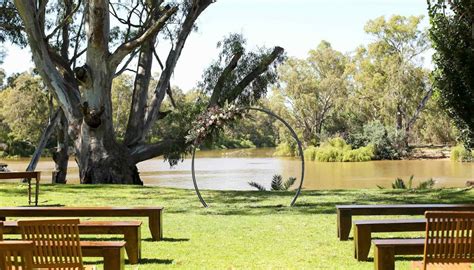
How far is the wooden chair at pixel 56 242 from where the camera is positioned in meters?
4.36

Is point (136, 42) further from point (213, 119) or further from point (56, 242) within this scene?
point (56, 242)

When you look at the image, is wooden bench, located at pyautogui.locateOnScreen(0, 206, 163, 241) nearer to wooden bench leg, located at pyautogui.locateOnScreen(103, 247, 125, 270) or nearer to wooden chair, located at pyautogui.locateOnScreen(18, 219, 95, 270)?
wooden bench leg, located at pyautogui.locateOnScreen(103, 247, 125, 270)

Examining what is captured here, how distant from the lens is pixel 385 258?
436cm

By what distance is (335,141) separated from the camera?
41.9m

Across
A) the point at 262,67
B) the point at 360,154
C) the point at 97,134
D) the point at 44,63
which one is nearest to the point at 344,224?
the point at 97,134

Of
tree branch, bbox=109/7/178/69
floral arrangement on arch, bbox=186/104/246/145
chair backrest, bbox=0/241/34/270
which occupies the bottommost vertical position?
chair backrest, bbox=0/241/34/270

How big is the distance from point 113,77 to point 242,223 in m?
10.5

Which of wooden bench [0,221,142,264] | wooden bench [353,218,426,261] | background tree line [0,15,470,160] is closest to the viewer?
wooden bench [353,218,426,261]

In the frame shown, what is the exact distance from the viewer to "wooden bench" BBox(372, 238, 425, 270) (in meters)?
4.36

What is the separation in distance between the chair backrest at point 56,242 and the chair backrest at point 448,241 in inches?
96.5

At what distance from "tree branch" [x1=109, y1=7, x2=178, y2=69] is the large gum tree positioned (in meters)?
0.03

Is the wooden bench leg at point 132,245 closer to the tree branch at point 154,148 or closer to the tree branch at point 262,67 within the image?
the tree branch at point 154,148

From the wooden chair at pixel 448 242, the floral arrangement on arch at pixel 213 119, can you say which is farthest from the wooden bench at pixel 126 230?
the floral arrangement on arch at pixel 213 119

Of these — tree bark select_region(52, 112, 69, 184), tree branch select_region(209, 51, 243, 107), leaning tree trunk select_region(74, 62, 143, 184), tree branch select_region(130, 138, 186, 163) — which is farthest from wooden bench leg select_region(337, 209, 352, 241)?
tree bark select_region(52, 112, 69, 184)
